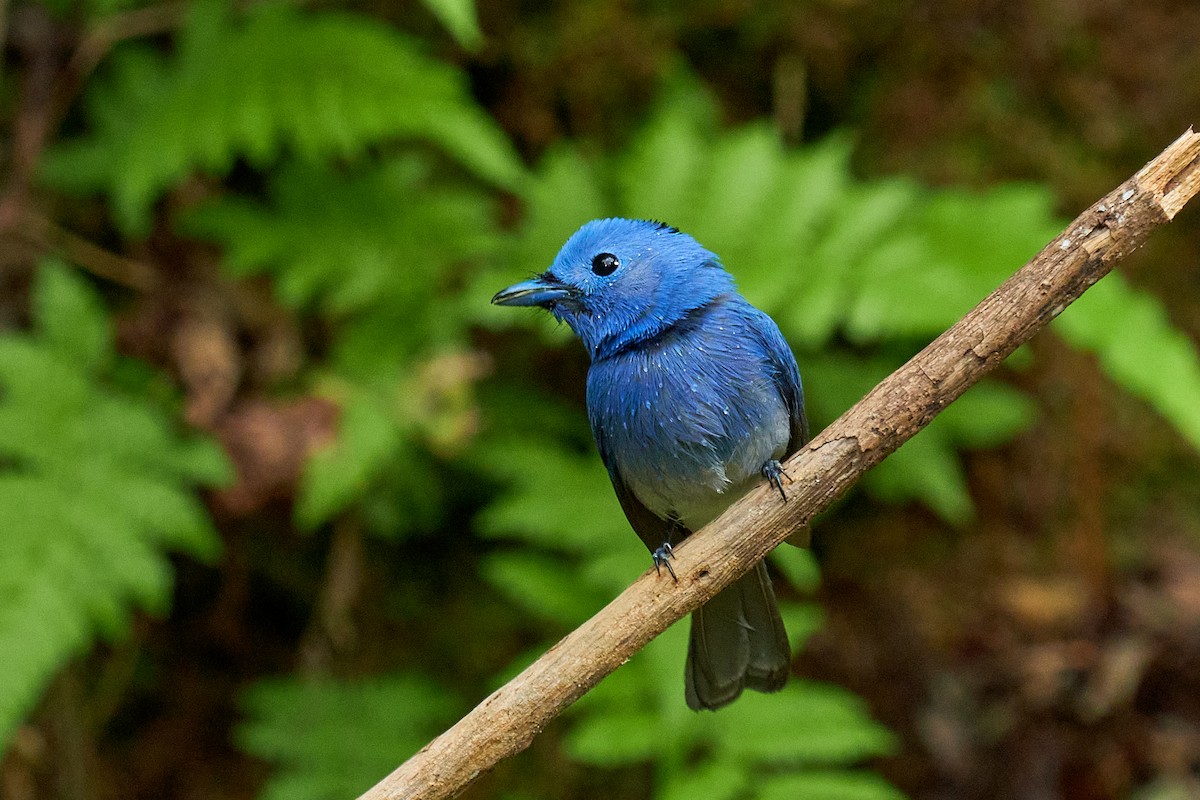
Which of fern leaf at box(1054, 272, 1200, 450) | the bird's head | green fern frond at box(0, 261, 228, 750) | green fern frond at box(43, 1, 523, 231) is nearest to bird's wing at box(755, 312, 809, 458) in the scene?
the bird's head

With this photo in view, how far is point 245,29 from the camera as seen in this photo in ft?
13.9

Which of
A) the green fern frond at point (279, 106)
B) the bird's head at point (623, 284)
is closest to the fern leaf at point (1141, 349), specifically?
the bird's head at point (623, 284)

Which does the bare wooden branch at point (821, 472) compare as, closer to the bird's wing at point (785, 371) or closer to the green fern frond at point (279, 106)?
the bird's wing at point (785, 371)

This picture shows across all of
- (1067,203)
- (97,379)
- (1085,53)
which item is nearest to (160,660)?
(97,379)

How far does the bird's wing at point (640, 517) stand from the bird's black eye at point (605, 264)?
1.30 ft

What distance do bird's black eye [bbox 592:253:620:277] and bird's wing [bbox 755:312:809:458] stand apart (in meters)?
0.36

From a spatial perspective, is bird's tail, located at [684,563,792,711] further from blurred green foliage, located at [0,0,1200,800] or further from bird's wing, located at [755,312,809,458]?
blurred green foliage, located at [0,0,1200,800]

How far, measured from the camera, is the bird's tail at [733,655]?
9.36 feet

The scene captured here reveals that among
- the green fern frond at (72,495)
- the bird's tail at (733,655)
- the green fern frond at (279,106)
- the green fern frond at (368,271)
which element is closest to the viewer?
the bird's tail at (733,655)

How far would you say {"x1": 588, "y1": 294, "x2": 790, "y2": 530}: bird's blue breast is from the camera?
2875 mm

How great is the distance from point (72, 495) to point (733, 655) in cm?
201

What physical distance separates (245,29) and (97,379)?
→ 1244 millimetres

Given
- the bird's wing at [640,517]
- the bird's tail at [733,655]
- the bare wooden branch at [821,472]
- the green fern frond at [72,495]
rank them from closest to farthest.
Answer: the bare wooden branch at [821,472] < the bird's tail at [733,655] < the bird's wing at [640,517] < the green fern frond at [72,495]

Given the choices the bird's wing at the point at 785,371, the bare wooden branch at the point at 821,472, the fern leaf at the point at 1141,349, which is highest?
the bird's wing at the point at 785,371
